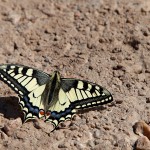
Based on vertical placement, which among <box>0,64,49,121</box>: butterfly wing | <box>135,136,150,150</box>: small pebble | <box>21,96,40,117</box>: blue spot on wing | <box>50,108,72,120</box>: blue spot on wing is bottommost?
<box>135,136,150,150</box>: small pebble

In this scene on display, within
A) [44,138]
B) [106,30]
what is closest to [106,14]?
[106,30]

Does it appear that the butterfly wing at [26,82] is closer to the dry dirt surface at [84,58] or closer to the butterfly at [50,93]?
the butterfly at [50,93]

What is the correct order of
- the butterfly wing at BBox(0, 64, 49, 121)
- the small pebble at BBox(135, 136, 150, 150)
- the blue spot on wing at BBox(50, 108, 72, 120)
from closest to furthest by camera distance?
the small pebble at BBox(135, 136, 150, 150), the blue spot on wing at BBox(50, 108, 72, 120), the butterfly wing at BBox(0, 64, 49, 121)

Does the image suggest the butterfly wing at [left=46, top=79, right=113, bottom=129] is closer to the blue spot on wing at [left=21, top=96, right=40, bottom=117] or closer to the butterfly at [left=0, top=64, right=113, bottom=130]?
the butterfly at [left=0, top=64, right=113, bottom=130]

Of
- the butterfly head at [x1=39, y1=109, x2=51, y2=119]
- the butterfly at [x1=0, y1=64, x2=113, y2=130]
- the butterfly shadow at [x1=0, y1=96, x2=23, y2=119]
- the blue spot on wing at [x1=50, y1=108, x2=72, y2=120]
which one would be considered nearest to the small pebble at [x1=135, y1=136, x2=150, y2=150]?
the butterfly at [x1=0, y1=64, x2=113, y2=130]

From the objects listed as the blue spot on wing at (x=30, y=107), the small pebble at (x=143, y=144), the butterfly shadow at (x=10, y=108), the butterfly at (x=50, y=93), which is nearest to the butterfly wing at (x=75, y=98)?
the butterfly at (x=50, y=93)

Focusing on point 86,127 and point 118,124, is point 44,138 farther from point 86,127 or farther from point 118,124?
point 118,124
